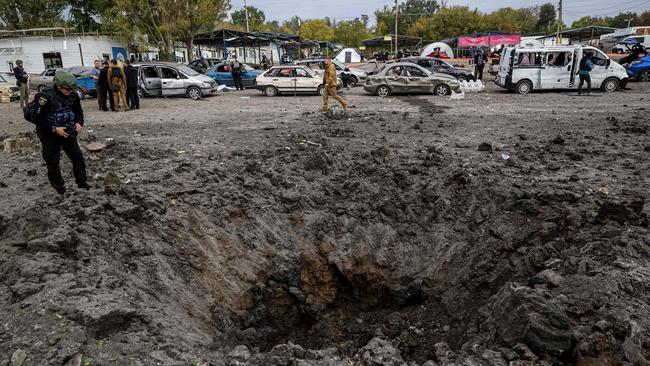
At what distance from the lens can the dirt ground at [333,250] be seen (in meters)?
3.18

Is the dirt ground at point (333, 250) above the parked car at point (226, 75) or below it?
below

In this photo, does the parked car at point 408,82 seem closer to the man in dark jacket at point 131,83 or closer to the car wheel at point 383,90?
the car wheel at point 383,90

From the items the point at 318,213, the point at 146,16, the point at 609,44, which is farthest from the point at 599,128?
the point at 609,44

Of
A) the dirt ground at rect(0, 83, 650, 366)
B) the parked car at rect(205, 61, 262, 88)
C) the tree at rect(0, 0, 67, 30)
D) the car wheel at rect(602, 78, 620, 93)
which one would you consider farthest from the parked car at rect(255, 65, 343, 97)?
the tree at rect(0, 0, 67, 30)

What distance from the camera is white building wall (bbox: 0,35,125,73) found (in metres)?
28.2

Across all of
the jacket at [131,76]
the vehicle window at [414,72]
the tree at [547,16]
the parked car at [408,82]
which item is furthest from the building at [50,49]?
the tree at [547,16]

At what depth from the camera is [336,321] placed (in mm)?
5617

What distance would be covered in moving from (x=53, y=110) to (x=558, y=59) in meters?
17.9

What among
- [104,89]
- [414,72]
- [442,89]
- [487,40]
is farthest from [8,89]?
[487,40]

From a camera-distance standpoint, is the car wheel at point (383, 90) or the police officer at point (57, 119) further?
the car wheel at point (383, 90)

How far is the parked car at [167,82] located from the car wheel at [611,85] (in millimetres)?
16346

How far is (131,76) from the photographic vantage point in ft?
46.2

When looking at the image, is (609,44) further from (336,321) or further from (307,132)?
(336,321)

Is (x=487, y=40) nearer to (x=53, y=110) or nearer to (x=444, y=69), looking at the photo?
(x=444, y=69)
